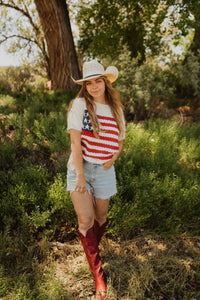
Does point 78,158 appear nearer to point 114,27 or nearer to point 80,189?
point 80,189

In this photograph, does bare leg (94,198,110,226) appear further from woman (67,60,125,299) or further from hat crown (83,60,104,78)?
hat crown (83,60,104,78)

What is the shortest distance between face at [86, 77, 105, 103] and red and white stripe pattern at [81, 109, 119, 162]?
6.8 inches

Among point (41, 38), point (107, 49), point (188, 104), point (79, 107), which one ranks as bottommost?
point (188, 104)

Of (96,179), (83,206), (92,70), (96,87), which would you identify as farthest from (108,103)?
(83,206)

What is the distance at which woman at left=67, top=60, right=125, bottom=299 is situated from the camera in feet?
5.48

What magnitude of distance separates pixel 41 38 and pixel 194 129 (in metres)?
7.88

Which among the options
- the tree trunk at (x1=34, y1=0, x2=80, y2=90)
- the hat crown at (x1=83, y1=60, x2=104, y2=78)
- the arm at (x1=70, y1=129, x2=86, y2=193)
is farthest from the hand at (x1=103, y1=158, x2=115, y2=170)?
the tree trunk at (x1=34, y1=0, x2=80, y2=90)

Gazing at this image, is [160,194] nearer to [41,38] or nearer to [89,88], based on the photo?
[89,88]

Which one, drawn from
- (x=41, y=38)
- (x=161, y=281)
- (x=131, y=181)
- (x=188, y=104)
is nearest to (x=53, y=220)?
(x=131, y=181)

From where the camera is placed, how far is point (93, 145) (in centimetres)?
173

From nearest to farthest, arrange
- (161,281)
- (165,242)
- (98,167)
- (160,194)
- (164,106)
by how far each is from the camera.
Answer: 1. (98,167)
2. (161,281)
3. (165,242)
4. (160,194)
5. (164,106)

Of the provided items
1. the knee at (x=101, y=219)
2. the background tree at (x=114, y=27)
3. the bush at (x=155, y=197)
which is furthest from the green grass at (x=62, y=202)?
the background tree at (x=114, y=27)

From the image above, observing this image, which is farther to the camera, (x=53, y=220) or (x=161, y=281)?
(x=53, y=220)

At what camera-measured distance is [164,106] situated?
6.17 meters
